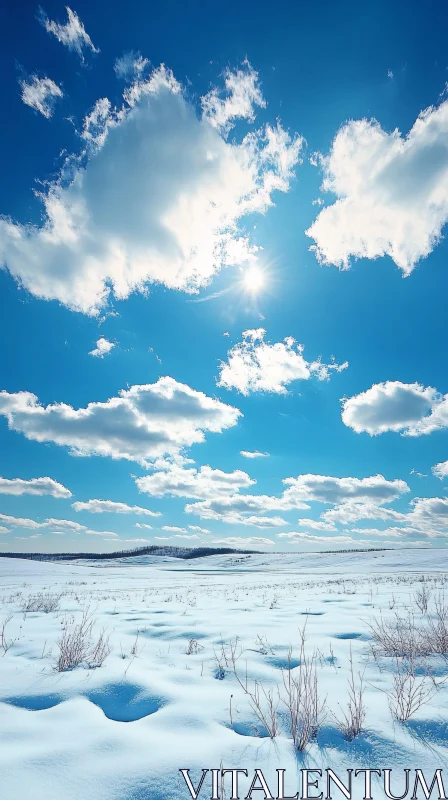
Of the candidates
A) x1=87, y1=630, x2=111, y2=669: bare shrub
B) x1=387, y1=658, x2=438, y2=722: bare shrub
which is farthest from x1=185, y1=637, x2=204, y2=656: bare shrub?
x1=387, y1=658, x2=438, y2=722: bare shrub

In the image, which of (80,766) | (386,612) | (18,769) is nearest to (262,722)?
(80,766)

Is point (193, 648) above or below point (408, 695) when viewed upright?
below

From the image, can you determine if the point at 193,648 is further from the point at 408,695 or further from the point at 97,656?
the point at 408,695

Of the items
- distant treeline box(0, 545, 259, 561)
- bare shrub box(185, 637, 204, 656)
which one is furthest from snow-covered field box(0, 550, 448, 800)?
distant treeline box(0, 545, 259, 561)

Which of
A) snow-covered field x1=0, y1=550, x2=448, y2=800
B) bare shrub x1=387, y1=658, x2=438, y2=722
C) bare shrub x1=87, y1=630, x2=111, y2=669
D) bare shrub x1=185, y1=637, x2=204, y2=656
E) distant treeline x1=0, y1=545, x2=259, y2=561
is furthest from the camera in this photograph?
distant treeline x1=0, y1=545, x2=259, y2=561

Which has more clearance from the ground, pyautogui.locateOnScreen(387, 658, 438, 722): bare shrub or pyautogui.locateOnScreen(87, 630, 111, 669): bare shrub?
pyautogui.locateOnScreen(387, 658, 438, 722): bare shrub

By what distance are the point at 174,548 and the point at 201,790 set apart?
10745 cm

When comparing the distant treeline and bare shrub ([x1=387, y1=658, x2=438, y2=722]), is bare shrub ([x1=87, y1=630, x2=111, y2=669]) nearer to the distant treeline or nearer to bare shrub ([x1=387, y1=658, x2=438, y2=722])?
bare shrub ([x1=387, y1=658, x2=438, y2=722])

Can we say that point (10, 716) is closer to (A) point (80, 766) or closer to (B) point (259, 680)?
(A) point (80, 766)

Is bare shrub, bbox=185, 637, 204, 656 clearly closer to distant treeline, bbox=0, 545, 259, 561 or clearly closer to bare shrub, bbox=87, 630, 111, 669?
bare shrub, bbox=87, 630, 111, 669

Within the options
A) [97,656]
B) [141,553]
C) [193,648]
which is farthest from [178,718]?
[141,553]

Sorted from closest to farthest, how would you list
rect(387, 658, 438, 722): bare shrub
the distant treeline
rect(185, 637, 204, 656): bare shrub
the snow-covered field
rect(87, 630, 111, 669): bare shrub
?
the snow-covered field
rect(387, 658, 438, 722): bare shrub
rect(87, 630, 111, 669): bare shrub
rect(185, 637, 204, 656): bare shrub
the distant treeline

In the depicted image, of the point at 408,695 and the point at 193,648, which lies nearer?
the point at 408,695

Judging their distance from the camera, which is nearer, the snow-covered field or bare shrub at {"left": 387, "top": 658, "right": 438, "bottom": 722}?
the snow-covered field
